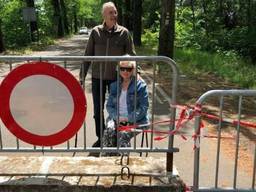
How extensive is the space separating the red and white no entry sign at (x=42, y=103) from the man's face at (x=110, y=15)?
5.78 feet

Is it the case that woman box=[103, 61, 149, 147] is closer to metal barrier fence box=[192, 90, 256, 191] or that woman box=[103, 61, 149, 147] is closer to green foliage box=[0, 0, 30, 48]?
metal barrier fence box=[192, 90, 256, 191]

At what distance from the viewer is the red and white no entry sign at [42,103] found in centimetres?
496

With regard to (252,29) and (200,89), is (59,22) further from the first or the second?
(200,89)

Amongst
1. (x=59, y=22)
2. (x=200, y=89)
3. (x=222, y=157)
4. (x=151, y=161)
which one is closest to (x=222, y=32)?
(x=200, y=89)

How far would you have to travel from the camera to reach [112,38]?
6.61 meters

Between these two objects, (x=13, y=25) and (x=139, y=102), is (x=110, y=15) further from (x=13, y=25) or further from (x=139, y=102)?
(x=13, y=25)

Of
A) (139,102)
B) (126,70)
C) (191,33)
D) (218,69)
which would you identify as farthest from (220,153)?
(191,33)

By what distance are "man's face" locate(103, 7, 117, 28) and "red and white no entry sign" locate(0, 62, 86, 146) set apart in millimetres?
1762

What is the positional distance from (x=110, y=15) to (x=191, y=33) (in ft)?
89.6

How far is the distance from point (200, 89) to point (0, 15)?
1290 inches

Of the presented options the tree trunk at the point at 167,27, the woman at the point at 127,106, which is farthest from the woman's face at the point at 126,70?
the tree trunk at the point at 167,27

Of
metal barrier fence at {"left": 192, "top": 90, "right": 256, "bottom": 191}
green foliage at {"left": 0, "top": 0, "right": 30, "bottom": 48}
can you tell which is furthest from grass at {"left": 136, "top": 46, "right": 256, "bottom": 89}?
green foliage at {"left": 0, "top": 0, "right": 30, "bottom": 48}

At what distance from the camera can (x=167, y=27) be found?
18.2 meters

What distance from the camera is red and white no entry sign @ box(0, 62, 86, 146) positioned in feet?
16.3
